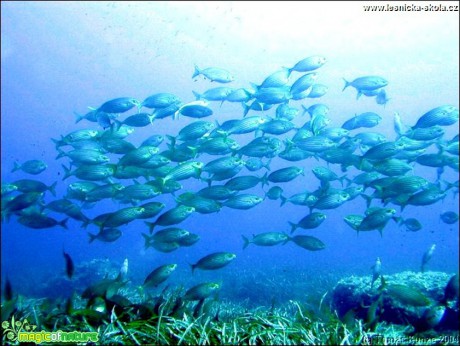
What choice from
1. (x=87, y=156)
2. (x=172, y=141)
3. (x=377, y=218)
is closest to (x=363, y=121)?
(x=377, y=218)

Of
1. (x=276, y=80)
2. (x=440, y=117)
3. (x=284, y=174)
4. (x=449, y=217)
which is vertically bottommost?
(x=449, y=217)

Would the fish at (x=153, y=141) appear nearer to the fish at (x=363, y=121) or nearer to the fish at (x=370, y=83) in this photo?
the fish at (x=363, y=121)

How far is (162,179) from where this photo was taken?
288 inches

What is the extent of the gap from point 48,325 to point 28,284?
15804 millimetres

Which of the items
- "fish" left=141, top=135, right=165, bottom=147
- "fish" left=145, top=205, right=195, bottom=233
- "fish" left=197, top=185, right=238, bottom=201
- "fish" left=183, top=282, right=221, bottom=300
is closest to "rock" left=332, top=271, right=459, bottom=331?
"fish" left=183, top=282, right=221, bottom=300

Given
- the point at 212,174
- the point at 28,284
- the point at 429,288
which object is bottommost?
the point at 28,284

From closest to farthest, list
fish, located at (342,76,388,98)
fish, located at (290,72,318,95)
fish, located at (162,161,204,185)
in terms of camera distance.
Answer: fish, located at (162,161,204,185), fish, located at (290,72,318,95), fish, located at (342,76,388,98)

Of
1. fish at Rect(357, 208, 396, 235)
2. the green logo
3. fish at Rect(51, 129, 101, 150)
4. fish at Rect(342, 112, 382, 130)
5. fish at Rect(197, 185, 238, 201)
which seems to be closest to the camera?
the green logo

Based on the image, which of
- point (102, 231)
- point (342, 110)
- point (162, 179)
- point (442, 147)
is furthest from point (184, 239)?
point (342, 110)

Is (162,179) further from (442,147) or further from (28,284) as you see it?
(28,284)

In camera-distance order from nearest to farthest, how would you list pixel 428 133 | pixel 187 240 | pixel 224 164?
pixel 187 240 → pixel 428 133 → pixel 224 164

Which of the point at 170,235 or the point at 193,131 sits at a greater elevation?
the point at 193,131

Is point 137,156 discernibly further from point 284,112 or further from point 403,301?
point 403,301

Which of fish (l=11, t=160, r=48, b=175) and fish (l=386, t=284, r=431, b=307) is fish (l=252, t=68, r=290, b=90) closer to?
fish (l=386, t=284, r=431, b=307)
